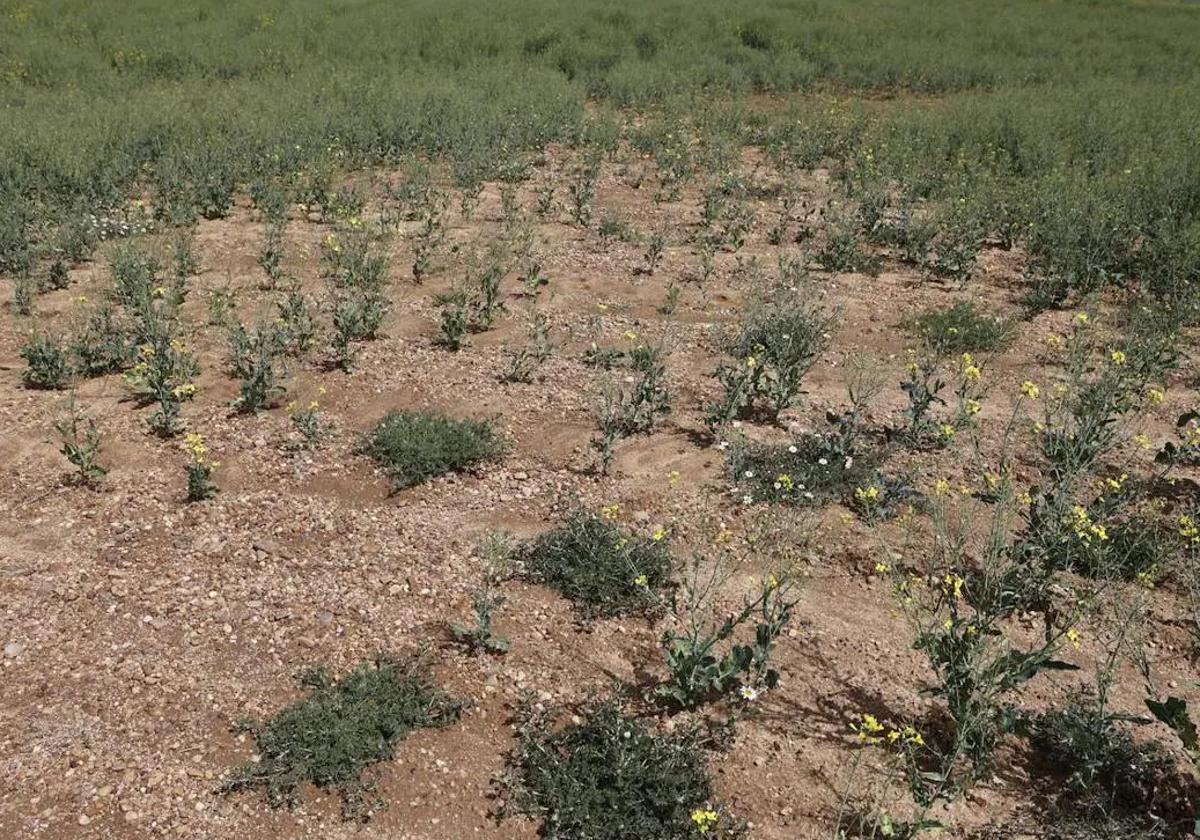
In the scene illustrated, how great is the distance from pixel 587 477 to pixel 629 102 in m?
10.9

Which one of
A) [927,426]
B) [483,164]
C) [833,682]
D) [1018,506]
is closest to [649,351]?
[927,426]

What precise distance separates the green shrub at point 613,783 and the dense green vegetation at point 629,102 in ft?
21.8

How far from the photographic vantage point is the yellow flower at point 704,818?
3.22m

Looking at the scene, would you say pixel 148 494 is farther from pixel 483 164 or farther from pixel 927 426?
pixel 483 164

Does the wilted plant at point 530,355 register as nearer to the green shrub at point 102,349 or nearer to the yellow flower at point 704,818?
the green shrub at point 102,349

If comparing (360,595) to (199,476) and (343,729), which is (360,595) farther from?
(199,476)

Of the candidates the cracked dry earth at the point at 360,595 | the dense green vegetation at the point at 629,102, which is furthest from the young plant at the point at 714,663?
the dense green vegetation at the point at 629,102

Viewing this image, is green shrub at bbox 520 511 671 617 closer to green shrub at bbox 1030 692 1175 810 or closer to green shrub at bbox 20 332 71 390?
green shrub at bbox 1030 692 1175 810

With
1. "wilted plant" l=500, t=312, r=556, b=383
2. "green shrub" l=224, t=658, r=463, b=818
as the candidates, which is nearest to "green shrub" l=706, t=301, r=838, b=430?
"wilted plant" l=500, t=312, r=556, b=383

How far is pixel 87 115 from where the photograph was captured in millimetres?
11219

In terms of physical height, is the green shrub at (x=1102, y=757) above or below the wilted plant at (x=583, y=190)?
below

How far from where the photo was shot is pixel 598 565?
4.76 metres

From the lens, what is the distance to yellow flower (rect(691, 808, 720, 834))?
3.22 metres

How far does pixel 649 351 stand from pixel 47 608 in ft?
13.2
